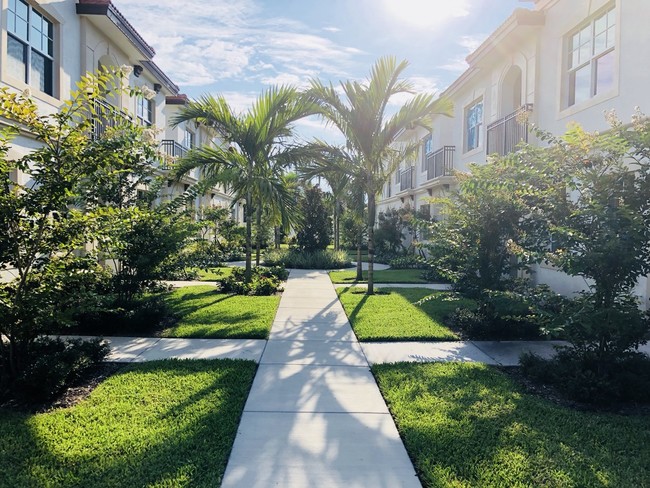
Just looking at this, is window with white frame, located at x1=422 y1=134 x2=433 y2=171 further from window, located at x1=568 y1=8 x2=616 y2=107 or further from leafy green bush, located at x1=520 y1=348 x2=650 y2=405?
leafy green bush, located at x1=520 y1=348 x2=650 y2=405

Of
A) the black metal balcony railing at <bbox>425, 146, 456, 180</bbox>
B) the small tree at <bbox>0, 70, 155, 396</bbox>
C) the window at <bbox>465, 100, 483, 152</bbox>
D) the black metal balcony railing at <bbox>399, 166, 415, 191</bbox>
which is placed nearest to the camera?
the small tree at <bbox>0, 70, 155, 396</bbox>

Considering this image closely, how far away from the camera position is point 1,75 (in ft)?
24.9

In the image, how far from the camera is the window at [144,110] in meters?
15.0

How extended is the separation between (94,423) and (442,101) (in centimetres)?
958

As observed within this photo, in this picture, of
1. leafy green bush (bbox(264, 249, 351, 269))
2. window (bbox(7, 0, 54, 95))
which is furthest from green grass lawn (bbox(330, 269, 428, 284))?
window (bbox(7, 0, 54, 95))

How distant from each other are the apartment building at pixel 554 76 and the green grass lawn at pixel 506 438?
136 inches

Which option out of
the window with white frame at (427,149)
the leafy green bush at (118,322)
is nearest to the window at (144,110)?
the leafy green bush at (118,322)

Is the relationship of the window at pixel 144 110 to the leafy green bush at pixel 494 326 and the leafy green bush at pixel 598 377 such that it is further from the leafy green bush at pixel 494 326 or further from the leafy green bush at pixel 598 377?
the leafy green bush at pixel 598 377

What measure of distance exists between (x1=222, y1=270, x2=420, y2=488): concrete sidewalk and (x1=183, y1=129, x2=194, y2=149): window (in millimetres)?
17387

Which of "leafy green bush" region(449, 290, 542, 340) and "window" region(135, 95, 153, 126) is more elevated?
"window" region(135, 95, 153, 126)

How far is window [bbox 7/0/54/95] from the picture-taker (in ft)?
26.9

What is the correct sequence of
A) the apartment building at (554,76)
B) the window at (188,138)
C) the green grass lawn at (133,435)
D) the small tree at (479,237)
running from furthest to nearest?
the window at (188,138), the apartment building at (554,76), the small tree at (479,237), the green grass lawn at (133,435)

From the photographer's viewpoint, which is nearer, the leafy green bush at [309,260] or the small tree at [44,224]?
the small tree at [44,224]

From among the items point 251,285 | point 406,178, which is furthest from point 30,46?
point 406,178
